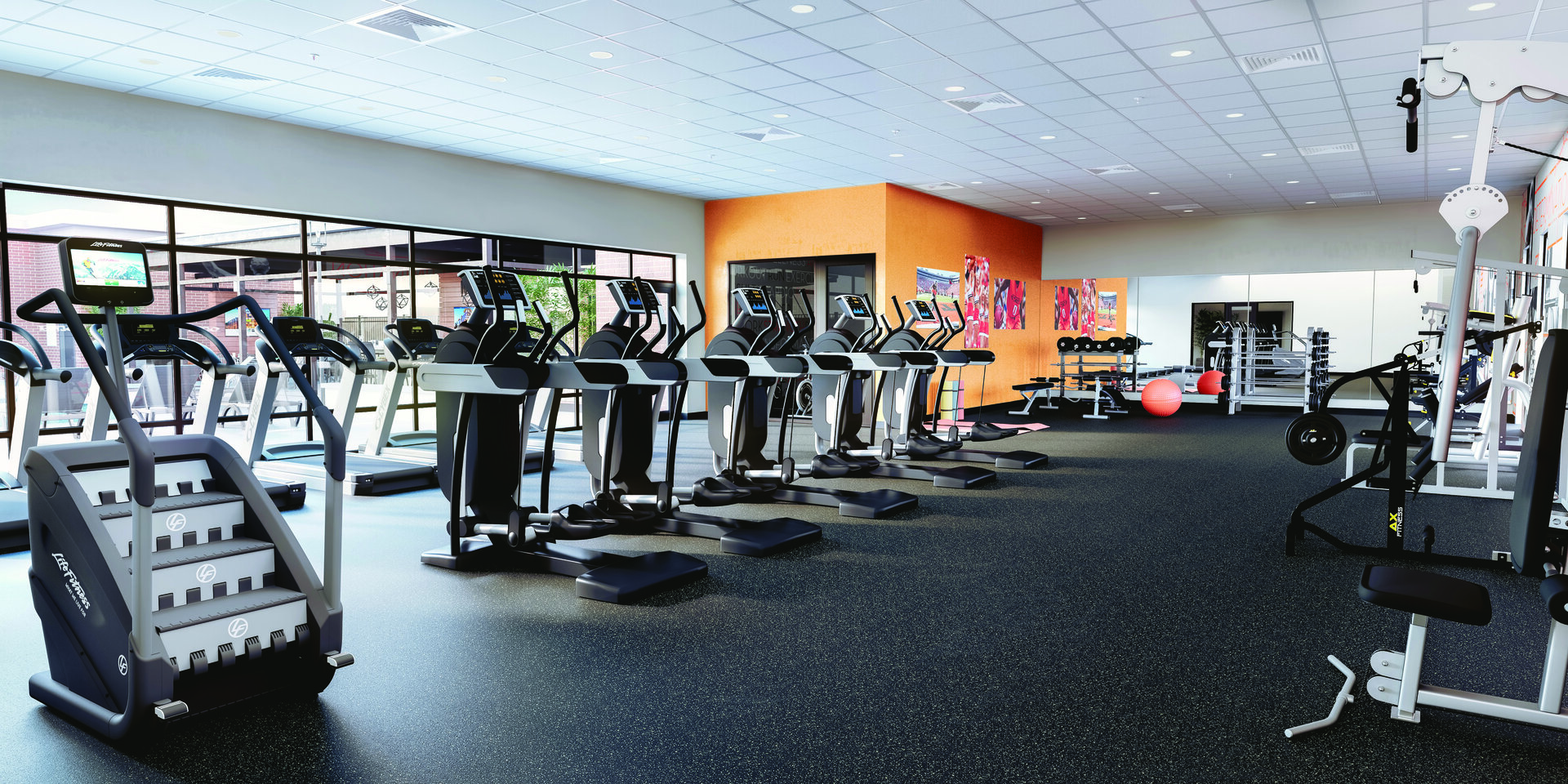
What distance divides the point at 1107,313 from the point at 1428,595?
45.9ft

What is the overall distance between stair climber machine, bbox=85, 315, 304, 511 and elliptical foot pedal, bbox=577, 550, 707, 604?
2.39m

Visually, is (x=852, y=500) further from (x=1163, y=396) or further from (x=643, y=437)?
(x=1163, y=396)

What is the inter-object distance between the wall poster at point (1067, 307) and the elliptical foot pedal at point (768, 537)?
11734mm

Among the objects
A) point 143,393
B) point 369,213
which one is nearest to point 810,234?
point 369,213

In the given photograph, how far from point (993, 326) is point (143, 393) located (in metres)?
10.7

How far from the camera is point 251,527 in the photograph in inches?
124

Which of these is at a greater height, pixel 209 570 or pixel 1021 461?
pixel 209 570

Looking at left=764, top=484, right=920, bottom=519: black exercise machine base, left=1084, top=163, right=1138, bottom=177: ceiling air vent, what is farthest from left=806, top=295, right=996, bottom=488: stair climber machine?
left=1084, top=163, right=1138, bottom=177: ceiling air vent

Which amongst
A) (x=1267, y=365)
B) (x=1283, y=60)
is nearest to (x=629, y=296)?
(x=1283, y=60)

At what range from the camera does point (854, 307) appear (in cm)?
776

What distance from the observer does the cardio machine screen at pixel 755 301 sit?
6.13 metres

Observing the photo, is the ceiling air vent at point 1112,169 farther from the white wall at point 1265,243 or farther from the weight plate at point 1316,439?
the weight plate at point 1316,439

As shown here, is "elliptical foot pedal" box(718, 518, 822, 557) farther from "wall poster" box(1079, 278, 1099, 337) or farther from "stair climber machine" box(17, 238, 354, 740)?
"wall poster" box(1079, 278, 1099, 337)

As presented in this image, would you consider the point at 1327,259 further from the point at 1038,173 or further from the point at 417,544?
the point at 417,544
